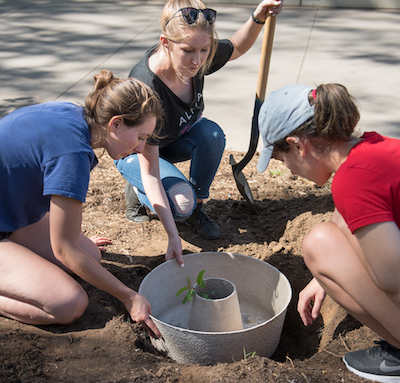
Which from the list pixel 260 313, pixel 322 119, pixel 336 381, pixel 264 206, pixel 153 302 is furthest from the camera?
pixel 264 206

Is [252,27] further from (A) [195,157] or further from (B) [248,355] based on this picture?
(B) [248,355]

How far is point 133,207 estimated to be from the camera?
10.4ft

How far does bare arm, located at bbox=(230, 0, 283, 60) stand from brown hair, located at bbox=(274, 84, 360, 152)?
1.30 meters

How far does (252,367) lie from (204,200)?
1629mm

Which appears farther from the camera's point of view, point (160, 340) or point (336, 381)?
point (160, 340)

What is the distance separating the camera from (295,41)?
6.25 metres

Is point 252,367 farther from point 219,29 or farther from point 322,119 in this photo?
point 219,29

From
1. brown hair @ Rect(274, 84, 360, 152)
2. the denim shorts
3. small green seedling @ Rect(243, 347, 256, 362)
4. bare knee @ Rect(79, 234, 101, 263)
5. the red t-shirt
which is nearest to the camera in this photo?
the red t-shirt

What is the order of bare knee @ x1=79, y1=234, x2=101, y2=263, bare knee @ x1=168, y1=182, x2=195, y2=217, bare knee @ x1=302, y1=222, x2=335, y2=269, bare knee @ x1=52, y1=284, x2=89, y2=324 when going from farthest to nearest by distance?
bare knee @ x1=168, y1=182, x2=195, y2=217 < bare knee @ x1=79, y1=234, x2=101, y2=263 < bare knee @ x1=52, y1=284, x2=89, y2=324 < bare knee @ x1=302, y1=222, x2=335, y2=269

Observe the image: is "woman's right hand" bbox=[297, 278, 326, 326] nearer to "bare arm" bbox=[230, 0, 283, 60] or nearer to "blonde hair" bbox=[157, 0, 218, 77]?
"blonde hair" bbox=[157, 0, 218, 77]

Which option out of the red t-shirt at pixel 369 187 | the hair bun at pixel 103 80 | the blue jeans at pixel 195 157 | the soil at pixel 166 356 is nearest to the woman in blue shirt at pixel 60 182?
the hair bun at pixel 103 80

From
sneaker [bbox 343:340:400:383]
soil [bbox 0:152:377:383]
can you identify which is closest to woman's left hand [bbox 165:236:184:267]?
soil [bbox 0:152:377:383]

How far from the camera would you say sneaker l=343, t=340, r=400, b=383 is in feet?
6.10

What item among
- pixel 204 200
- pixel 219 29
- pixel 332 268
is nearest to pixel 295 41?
pixel 219 29
